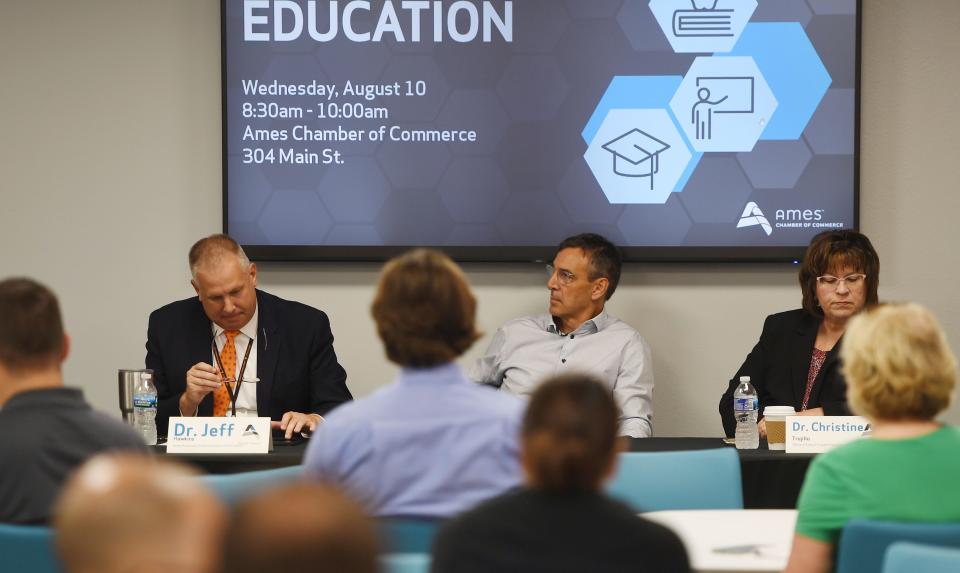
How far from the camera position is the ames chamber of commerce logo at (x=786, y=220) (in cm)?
457

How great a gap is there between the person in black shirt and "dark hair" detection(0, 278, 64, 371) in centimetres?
107

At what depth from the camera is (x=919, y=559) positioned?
1793 millimetres

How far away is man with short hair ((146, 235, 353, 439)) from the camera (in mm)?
3898

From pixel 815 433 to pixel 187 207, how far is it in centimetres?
278

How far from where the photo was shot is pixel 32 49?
4766mm

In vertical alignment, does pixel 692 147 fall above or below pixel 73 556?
above

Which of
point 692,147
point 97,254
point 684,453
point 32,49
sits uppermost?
point 32,49

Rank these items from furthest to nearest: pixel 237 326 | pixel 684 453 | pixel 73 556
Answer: pixel 237 326, pixel 684 453, pixel 73 556

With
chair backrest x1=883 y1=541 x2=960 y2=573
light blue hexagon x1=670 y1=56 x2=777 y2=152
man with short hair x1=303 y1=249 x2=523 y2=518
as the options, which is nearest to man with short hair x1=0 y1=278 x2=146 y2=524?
man with short hair x1=303 y1=249 x2=523 y2=518

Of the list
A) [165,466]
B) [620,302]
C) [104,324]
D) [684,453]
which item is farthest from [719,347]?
[165,466]

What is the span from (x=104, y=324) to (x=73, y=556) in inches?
162

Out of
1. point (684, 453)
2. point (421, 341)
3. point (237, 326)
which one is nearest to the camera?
point (421, 341)

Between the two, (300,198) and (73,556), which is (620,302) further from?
(73,556)

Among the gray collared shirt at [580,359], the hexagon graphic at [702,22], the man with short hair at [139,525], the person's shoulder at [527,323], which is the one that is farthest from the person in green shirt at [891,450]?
the hexagon graphic at [702,22]
